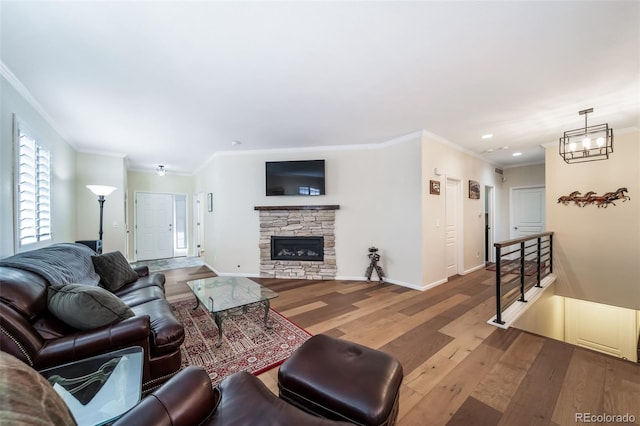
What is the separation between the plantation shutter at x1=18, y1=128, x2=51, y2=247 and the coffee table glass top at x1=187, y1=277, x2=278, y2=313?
1.71 metres

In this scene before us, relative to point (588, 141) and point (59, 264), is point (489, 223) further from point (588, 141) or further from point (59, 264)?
point (59, 264)

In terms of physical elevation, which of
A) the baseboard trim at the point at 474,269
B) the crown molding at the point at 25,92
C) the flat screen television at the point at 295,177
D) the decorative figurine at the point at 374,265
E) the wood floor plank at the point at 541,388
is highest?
the crown molding at the point at 25,92

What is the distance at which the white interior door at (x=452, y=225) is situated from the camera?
→ 4367mm

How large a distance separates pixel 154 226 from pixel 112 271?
4.54 metres

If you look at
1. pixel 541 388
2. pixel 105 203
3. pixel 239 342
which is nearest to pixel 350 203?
pixel 239 342

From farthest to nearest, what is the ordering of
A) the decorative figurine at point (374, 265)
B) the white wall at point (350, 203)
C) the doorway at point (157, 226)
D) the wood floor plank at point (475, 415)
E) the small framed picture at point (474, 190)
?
the doorway at point (157, 226)
the small framed picture at point (474, 190)
the decorative figurine at point (374, 265)
the white wall at point (350, 203)
the wood floor plank at point (475, 415)

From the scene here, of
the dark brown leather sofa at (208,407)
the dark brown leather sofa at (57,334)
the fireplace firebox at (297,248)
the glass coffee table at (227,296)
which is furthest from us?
the fireplace firebox at (297,248)

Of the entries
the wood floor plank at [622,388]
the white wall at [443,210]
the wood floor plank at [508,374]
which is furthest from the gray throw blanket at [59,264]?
the white wall at [443,210]

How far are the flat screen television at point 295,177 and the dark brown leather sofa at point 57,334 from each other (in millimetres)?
2937

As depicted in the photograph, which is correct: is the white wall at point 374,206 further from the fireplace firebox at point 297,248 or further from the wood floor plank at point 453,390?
the wood floor plank at point 453,390

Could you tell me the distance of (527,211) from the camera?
227 inches

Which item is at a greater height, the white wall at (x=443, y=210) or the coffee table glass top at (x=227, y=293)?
the white wall at (x=443, y=210)

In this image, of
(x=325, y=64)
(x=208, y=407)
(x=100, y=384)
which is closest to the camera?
(x=208, y=407)

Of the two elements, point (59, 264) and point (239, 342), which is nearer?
point (59, 264)
